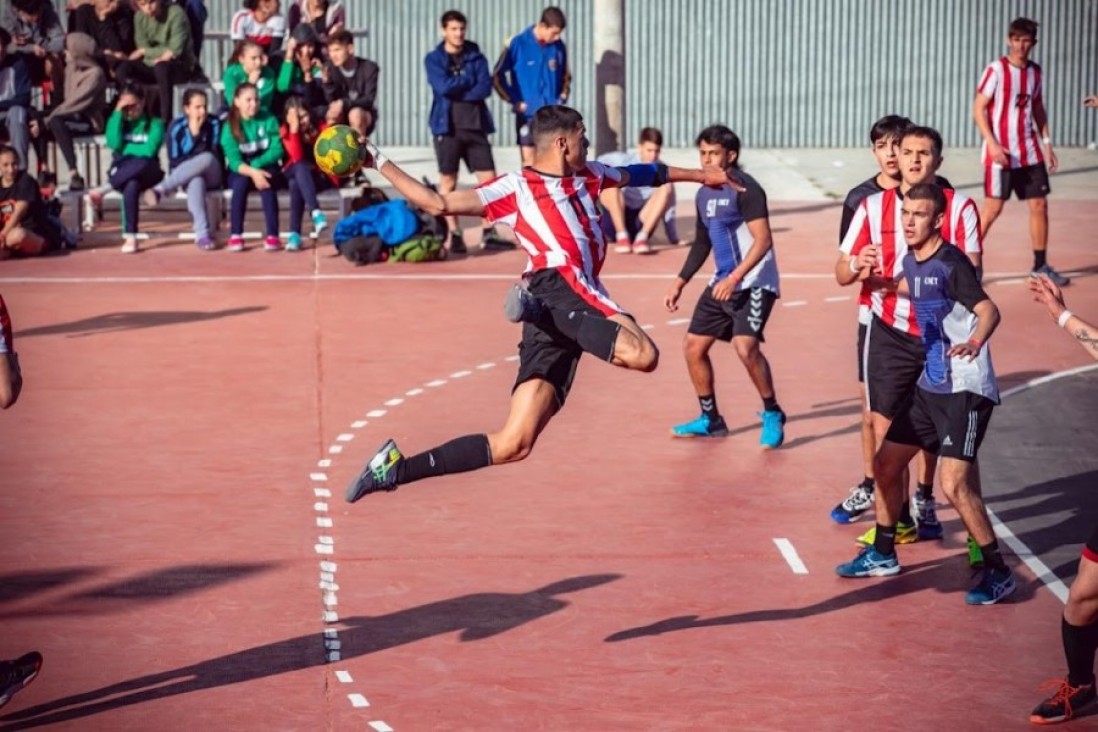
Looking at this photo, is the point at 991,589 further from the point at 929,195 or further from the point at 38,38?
the point at 38,38

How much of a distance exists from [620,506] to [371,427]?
95.5 inches

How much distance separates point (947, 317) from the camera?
9.05 metres

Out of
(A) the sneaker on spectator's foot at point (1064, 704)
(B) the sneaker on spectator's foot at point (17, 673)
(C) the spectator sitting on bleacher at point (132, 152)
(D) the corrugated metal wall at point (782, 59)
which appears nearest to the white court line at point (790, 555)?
(A) the sneaker on spectator's foot at point (1064, 704)

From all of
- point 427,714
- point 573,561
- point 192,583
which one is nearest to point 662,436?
point 573,561

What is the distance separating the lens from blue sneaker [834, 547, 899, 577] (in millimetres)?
9508

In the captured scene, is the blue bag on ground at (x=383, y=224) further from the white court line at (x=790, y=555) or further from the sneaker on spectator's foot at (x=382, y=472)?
the sneaker on spectator's foot at (x=382, y=472)

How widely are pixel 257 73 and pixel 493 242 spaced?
3118 mm

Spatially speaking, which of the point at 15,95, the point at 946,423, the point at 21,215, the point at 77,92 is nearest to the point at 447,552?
the point at 946,423

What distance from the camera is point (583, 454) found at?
39.4 feet

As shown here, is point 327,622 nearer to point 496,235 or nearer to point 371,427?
point 371,427

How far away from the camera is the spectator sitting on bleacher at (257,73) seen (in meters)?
19.7

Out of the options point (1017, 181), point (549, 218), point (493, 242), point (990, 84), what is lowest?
point (493, 242)

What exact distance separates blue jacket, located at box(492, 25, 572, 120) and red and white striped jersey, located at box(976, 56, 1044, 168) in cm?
481

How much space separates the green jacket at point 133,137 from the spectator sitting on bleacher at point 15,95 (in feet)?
5.91
